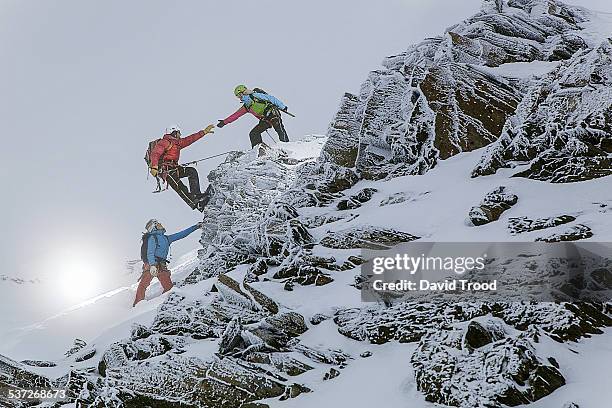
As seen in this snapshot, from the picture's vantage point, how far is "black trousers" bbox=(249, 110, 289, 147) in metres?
26.7

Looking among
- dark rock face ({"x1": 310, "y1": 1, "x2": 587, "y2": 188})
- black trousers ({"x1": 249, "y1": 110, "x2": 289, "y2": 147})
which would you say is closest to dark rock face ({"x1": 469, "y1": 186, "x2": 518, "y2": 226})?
dark rock face ({"x1": 310, "y1": 1, "x2": 587, "y2": 188})

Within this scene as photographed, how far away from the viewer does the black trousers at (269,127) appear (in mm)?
26703

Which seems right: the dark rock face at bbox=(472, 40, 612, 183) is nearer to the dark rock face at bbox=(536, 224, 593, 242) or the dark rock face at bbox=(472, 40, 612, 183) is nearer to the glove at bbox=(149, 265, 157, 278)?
the dark rock face at bbox=(536, 224, 593, 242)

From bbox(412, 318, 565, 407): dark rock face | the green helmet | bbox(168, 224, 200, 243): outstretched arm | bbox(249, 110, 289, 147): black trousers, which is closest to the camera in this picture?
bbox(412, 318, 565, 407): dark rock face

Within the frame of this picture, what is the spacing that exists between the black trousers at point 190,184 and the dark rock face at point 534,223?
17136mm

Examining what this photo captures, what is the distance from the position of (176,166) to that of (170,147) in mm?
876

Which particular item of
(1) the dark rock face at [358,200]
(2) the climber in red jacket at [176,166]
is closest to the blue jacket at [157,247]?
(2) the climber in red jacket at [176,166]

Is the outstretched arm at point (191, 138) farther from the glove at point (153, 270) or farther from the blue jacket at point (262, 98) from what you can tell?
the glove at point (153, 270)

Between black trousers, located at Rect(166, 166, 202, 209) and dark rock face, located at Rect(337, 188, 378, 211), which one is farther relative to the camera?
black trousers, located at Rect(166, 166, 202, 209)

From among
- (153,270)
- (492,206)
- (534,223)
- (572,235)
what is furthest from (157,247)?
(572,235)

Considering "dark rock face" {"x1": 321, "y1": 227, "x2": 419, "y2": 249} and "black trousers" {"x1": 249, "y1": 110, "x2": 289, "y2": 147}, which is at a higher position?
"black trousers" {"x1": 249, "y1": 110, "x2": 289, "y2": 147}

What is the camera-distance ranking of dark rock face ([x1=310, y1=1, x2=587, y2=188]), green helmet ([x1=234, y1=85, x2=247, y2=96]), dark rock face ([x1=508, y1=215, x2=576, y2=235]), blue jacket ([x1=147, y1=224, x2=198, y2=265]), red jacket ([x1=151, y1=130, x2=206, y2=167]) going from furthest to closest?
green helmet ([x1=234, y1=85, x2=247, y2=96]) < red jacket ([x1=151, y1=130, x2=206, y2=167]) < blue jacket ([x1=147, y1=224, x2=198, y2=265]) < dark rock face ([x1=310, y1=1, x2=587, y2=188]) < dark rock face ([x1=508, y1=215, x2=576, y2=235])

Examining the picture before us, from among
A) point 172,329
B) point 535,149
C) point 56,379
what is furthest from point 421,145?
point 56,379

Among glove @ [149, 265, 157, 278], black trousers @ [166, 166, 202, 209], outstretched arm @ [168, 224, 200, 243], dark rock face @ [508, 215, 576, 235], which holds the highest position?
dark rock face @ [508, 215, 576, 235]
